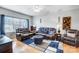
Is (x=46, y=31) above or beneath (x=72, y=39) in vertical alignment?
above

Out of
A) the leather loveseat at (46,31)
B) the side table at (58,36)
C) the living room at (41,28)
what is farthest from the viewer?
the leather loveseat at (46,31)

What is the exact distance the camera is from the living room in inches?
59.2

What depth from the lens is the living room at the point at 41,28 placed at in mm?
1505

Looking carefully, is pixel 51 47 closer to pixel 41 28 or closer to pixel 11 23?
pixel 11 23

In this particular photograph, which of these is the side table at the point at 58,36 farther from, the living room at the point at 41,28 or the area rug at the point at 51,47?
the area rug at the point at 51,47

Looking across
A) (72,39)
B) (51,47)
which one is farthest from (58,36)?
(51,47)

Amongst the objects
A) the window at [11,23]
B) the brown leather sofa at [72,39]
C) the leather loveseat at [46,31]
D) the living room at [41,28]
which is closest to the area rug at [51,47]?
the living room at [41,28]

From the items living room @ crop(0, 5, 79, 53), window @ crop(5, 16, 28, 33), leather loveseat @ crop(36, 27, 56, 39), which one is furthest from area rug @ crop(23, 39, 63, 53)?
leather loveseat @ crop(36, 27, 56, 39)

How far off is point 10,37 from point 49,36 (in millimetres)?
2776

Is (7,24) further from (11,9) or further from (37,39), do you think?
(37,39)

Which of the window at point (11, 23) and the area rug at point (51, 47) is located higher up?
the window at point (11, 23)

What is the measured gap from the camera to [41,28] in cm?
484

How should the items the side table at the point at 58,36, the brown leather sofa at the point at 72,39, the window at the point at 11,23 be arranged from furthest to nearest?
the side table at the point at 58,36
the brown leather sofa at the point at 72,39
the window at the point at 11,23

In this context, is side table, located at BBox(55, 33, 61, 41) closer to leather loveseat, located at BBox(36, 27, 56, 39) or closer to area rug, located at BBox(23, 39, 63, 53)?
leather loveseat, located at BBox(36, 27, 56, 39)
